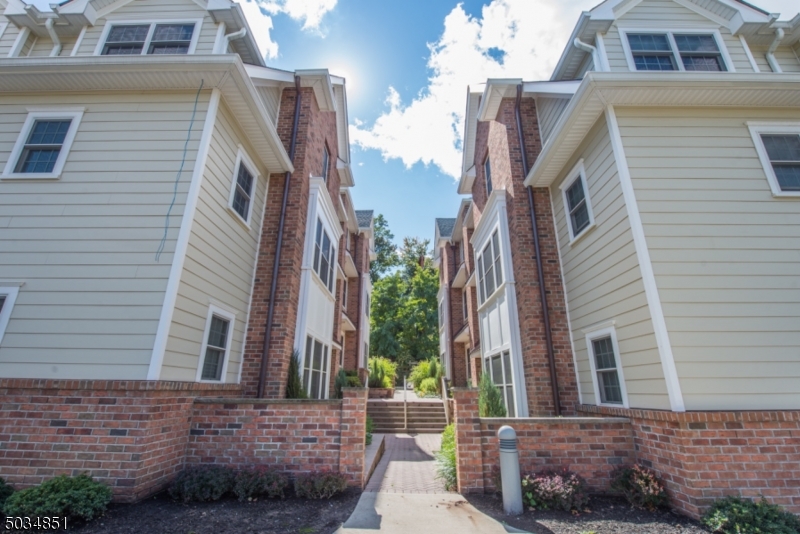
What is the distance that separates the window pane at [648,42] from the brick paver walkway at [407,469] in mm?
9153

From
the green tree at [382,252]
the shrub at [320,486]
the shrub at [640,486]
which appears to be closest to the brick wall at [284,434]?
the shrub at [320,486]

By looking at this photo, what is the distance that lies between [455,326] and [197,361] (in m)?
13.6

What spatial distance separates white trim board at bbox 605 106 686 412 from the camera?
181 inches

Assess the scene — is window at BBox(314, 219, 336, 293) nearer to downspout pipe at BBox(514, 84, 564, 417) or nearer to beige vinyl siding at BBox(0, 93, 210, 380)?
beige vinyl siding at BBox(0, 93, 210, 380)

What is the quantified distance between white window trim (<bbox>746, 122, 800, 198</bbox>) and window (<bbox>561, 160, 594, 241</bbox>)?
8.21 ft

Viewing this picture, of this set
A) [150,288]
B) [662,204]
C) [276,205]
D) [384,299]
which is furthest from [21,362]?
[384,299]

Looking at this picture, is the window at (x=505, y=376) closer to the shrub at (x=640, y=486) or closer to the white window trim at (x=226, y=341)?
the shrub at (x=640, y=486)

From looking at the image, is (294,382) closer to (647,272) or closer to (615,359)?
(615,359)

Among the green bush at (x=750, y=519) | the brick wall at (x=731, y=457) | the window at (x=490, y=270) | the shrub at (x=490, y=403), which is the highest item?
the window at (x=490, y=270)

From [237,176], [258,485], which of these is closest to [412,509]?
[258,485]

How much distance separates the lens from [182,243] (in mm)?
5289

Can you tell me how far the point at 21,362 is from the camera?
4.83 metres

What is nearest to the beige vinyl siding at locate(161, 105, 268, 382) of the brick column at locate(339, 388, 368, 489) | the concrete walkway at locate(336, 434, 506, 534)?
the brick column at locate(339, 388, 368, 489)

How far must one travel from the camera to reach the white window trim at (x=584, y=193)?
21.9 ft
